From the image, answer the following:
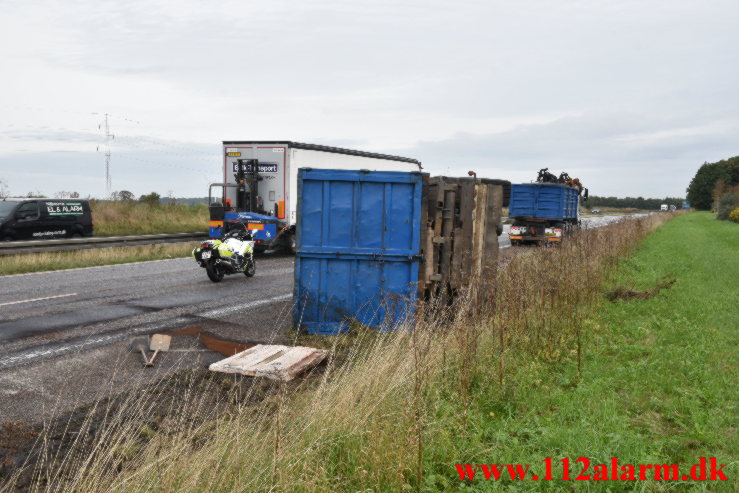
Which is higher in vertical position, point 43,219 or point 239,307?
point 43,219

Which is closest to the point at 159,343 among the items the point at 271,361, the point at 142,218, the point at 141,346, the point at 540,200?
the point at 141,346

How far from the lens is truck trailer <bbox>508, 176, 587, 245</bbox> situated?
78.9ft

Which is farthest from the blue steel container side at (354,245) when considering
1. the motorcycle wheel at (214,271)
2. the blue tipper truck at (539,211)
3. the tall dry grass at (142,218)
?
the tall dry grass at (142,218)

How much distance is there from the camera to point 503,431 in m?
4.49

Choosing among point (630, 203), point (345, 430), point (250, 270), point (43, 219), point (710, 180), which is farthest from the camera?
point (630, 203)

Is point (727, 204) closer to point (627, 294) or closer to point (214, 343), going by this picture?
point (627, 294)

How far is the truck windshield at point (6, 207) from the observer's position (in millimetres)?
18922

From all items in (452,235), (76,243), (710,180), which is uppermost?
→ (710,180)

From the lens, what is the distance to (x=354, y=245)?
7.87m

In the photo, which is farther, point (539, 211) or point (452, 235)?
point (539, 211)

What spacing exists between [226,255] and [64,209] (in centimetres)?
1109

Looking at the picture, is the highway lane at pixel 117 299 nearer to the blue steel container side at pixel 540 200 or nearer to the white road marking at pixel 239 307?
the white road marking at pixel 239 307

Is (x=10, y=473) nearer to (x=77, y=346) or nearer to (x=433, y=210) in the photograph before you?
(x=77, y=346)

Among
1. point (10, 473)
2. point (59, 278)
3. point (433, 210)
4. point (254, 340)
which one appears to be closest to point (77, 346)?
point (254, 340)
